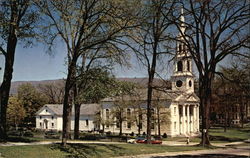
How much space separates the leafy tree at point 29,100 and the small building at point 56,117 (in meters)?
1.86

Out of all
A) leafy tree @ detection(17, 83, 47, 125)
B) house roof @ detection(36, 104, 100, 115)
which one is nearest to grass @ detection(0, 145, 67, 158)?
house roof @ detection(36, 104, 100, 115)

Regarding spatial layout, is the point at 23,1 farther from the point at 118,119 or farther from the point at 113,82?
the point at 118,119

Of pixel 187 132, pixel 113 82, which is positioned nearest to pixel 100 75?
pixel 113 82

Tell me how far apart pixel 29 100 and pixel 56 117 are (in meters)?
7.54

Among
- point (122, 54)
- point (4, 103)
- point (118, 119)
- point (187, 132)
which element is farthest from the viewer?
point (187, 132)

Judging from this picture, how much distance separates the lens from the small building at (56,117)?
71.9 meters

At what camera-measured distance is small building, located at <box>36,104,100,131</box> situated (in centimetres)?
7194

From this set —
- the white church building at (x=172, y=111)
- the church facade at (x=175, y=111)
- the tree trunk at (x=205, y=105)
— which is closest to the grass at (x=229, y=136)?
the church facade at (x=175, y=111)

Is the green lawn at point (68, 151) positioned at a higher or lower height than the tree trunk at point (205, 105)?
lower

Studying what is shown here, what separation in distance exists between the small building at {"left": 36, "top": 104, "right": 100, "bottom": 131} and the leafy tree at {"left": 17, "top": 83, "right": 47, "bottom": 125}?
1.86 metres

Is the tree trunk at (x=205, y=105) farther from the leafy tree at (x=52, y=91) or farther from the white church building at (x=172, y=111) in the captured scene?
the leafy tree at (x=52, y=91)

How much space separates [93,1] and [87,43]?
266cm

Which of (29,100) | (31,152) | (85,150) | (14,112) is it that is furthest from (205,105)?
(29,100)

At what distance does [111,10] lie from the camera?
17750 mm
